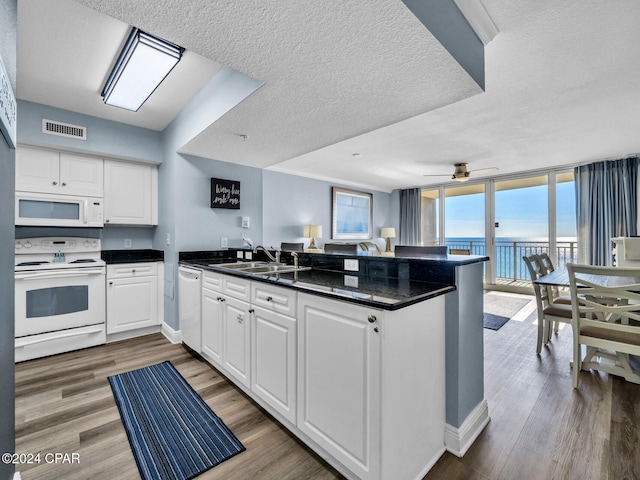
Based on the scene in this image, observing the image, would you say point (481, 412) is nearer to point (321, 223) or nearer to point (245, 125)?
point (245, 125)

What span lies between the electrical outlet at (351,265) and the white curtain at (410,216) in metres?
5.52

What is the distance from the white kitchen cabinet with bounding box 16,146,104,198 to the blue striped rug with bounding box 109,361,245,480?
2042 mm

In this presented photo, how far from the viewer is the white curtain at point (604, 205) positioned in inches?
172

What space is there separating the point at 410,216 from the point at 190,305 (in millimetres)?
5883

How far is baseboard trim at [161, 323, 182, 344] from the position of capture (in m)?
3.13

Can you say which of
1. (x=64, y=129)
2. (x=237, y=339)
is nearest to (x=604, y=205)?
(x=237, y=339)

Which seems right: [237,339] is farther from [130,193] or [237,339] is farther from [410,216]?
[410,216]

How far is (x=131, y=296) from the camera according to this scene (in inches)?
128

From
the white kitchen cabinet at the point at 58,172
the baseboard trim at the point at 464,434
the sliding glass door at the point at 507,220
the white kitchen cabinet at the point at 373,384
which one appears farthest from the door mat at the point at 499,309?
the white kitchen cabinet at the point at 58,172

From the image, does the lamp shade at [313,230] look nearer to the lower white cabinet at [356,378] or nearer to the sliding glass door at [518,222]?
the lower white cabinet at [356,378]

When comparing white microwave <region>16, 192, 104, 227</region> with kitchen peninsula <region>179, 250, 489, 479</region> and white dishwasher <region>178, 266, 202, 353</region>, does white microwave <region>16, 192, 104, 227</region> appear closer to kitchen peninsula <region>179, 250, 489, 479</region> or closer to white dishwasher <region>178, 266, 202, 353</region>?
white dishwasher <region>178, 266, 202, 353</region>

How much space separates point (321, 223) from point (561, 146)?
3.95 metres

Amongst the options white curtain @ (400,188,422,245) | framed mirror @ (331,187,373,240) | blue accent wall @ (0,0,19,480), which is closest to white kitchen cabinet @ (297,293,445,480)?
blue accent wall @ (0,0,19,480)

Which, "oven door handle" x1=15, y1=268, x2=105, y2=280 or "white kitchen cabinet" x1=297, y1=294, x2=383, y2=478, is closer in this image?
"white kitchen cabinet" x1=297, y1=294, x2=383, y2=478
